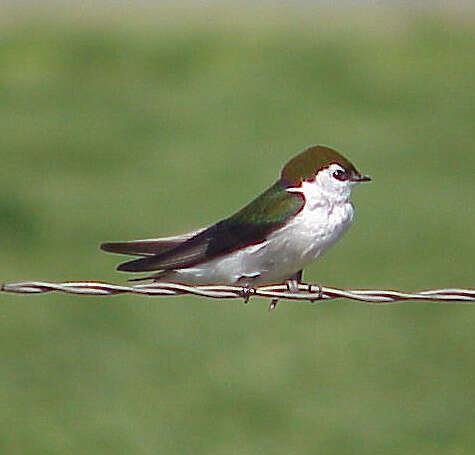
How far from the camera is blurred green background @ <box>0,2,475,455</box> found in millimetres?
9539

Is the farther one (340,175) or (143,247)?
(143,247)

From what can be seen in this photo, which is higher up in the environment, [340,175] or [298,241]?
[340,175]

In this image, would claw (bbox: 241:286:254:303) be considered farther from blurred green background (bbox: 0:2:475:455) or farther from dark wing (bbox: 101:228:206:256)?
blurred green background (bbox: 0:2:475:455)

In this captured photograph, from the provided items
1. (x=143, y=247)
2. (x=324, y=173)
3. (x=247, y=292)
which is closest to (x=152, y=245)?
(x=143, y=247)

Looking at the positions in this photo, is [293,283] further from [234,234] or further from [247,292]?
[247,292]

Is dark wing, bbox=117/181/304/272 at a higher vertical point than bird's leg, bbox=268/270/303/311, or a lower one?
higher

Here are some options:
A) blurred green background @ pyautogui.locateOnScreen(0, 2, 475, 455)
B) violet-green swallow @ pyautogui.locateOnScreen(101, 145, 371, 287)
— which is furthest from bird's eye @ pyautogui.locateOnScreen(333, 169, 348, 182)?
blurred green background @ pyautogui.locateOnScreen(0, 2, 475, 455)

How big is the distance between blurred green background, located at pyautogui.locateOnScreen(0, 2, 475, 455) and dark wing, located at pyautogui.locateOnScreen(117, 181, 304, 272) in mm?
3409

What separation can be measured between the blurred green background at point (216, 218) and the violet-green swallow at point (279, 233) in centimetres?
342

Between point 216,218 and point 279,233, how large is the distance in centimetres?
848

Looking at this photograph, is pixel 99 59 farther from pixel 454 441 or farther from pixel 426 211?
pixel 454 441

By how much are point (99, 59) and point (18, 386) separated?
31.0 feet

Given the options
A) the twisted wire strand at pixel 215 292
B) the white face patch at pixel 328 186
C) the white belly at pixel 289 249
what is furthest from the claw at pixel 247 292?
the white face patch at pixel 328 186

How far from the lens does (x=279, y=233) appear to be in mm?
5652
